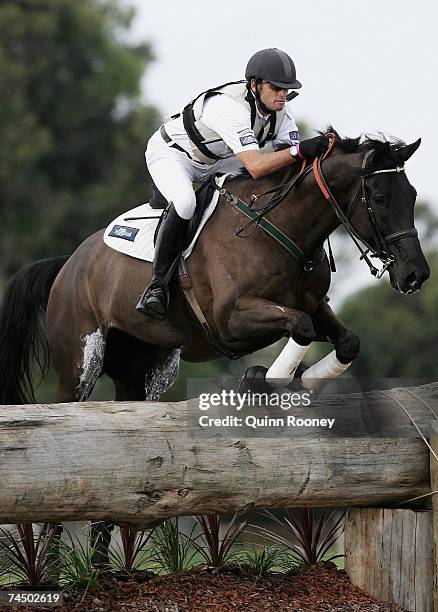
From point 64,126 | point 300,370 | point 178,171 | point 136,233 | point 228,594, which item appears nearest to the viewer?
point 228,594

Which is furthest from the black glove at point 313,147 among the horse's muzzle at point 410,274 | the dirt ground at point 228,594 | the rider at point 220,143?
the dirt ground at point 228,594

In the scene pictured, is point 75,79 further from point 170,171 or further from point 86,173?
point 170,171

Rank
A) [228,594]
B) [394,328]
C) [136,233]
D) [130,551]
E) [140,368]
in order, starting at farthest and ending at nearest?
[394,328]
[140,368]
[136,233]
[130,551]
[228,594]

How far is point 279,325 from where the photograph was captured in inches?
189

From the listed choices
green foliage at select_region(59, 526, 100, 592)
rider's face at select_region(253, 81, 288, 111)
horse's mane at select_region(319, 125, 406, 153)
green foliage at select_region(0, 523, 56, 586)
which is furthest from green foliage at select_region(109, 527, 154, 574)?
rider's face at select_region(253, 81, 288, 111)

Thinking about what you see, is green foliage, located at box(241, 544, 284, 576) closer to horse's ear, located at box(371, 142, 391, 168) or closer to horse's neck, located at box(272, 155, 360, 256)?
horse's neck, located at box(272, 155, 360, 256)

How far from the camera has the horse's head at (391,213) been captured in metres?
4.63

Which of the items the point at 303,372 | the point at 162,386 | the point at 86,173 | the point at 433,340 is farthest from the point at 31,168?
the point at 303,372

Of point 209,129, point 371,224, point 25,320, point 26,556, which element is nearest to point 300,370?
point 371,224

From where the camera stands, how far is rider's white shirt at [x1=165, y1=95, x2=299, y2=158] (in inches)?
196

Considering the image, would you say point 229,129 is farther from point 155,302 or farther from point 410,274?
point 410,274

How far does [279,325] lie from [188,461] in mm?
990

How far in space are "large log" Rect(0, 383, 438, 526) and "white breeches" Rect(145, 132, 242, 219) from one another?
4.40 feet

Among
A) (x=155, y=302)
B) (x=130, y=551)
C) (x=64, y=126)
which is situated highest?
(x=64, y=126)
